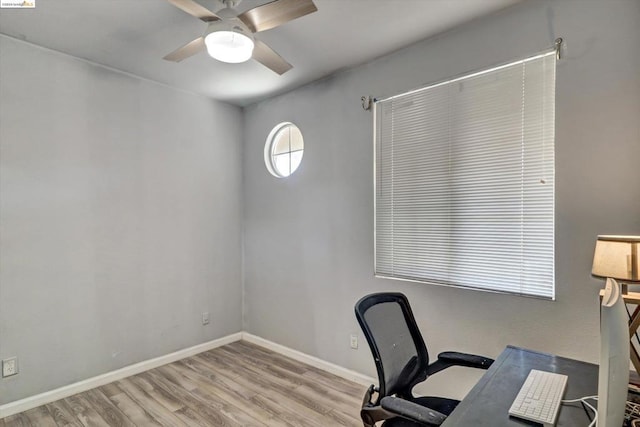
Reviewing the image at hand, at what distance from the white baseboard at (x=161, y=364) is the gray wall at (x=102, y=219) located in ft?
0.18

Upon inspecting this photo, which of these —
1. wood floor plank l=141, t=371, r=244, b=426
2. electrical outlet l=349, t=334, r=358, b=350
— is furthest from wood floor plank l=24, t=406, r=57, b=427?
electrical outlet l=349, t=334, r=358, b=350

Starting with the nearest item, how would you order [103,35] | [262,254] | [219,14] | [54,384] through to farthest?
[219,14], [103,35], [54,384], [262,254]

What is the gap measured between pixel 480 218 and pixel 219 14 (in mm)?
2041

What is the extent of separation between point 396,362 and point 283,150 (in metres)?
2.68

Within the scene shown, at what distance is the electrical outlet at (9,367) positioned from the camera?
2.38m

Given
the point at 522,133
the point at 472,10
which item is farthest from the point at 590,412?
the point at 472,10

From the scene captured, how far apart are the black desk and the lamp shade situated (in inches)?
17.8

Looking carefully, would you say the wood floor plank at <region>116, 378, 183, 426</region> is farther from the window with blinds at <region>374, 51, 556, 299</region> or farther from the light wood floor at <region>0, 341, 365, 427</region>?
the window with blinds at <region>374, 51, 556, 299</region>

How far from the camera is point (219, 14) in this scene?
1808 mm

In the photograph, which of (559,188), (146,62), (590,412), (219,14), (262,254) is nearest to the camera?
(590,412)

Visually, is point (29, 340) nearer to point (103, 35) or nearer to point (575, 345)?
point (103, 35)

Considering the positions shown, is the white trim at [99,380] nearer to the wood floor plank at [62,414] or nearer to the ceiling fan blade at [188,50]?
the wood floor plank at [62,414]

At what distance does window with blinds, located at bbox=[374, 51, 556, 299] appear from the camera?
2.01m

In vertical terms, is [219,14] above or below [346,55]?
below
